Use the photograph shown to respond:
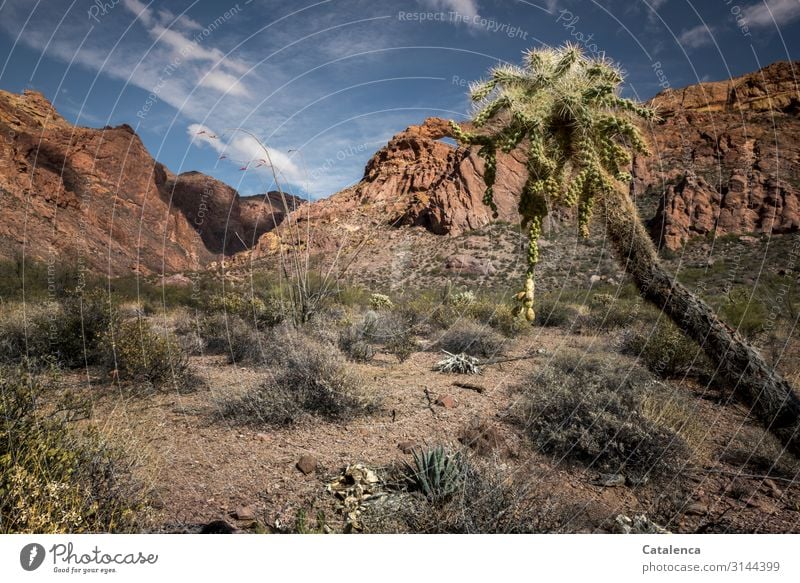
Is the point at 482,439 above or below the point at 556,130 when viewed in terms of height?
below

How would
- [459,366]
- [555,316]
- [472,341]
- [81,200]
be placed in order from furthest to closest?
1. [81,200]
2. [555,316]
3. [472,341]
4. [459,366]

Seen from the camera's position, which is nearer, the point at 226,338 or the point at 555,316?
the point at 226,338

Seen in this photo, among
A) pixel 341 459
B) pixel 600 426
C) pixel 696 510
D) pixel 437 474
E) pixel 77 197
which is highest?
pixel 77 197

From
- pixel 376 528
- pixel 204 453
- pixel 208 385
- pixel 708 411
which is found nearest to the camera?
pixel 376 528

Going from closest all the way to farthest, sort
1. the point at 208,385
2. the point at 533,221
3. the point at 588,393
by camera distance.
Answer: the point at 533,221
the point at 588,393
the point at 208,385

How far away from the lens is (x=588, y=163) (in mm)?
3533

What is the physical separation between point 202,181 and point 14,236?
74247mm

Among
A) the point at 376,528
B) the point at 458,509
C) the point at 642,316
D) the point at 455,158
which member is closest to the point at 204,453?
the point at 376,528

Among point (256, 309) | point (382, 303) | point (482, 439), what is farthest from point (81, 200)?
point (482, 439)

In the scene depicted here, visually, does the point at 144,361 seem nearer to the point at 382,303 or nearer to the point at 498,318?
the point at 498,318

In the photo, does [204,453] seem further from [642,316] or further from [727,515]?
[642,316]

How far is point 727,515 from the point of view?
12.7 ft

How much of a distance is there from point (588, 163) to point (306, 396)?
4.66m
